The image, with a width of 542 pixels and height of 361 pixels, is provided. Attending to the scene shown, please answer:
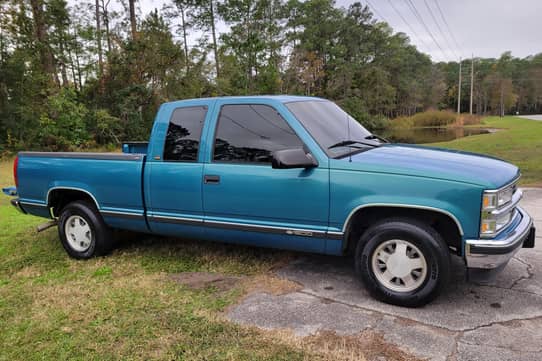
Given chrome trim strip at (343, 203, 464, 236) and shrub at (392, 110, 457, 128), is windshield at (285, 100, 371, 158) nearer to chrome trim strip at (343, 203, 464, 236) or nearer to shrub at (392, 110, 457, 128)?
chrome trim strip at (343, 203, 464, 236)

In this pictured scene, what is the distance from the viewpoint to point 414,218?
3.61 metres

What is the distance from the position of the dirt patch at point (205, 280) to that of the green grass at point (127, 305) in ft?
0.30

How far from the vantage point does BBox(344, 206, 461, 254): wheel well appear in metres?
3.58

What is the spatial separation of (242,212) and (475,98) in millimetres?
102402

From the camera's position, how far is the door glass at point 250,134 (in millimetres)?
4043

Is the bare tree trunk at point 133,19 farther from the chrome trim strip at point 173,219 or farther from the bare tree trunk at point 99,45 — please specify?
the chrome trim strip at point 173,219

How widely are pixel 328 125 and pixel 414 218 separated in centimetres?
130

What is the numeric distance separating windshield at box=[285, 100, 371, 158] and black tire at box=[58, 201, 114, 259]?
283 centimetres

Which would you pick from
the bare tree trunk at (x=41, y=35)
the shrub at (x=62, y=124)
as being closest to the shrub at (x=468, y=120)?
the shrub at (x=62, y=124)

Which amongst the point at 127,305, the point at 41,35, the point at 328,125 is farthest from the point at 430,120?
the point at 127,305

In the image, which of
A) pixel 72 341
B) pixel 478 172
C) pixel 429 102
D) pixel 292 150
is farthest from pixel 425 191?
pixel 429 102

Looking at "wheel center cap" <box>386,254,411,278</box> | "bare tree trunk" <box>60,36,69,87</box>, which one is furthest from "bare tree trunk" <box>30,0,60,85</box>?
"wheel center cap" <box>386,254,411,278</box>

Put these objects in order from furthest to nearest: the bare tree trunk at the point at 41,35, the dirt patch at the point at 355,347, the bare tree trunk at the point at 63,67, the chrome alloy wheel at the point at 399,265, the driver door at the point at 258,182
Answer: the bare tree trunk at the point at 63,67 < the bare tree trunk at the point at 41,35 < the driver door at the point at 258,182 < the chrome alloy wheel at the point at 399,265 < the dirt patch at the point at 355,347

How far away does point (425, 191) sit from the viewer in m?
3.39
